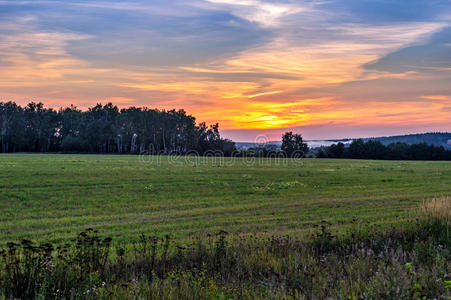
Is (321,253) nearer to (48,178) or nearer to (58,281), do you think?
(58,281)

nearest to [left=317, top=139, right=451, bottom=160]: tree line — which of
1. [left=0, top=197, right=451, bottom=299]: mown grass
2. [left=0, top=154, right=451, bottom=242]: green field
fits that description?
[left=0, top=154, right=451, bottom=242]: green field

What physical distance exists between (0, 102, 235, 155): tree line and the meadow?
100 m

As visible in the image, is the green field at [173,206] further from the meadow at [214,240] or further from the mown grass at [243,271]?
the mown grass at [243,271]

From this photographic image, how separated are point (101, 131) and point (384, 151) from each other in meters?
102

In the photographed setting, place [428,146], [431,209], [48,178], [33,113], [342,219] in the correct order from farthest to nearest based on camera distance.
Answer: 1. [33,113]
2. [428,146]
3. [48,178]
4. [342,219]
5. [431,209]

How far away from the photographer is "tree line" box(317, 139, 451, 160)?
123 metres

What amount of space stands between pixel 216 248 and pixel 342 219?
930cm

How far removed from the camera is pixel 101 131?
134 meters

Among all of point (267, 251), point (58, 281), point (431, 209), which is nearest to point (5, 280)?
point (58, 281)

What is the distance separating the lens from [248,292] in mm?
6285

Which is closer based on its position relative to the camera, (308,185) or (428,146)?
(308,185)

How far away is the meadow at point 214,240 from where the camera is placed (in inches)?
249

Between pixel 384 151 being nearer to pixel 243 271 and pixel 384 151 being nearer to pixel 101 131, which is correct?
pixel 101 131

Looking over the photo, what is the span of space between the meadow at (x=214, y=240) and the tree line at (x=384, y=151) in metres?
102
